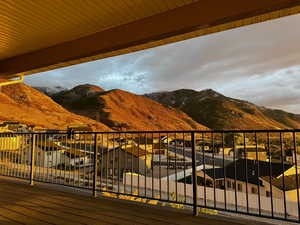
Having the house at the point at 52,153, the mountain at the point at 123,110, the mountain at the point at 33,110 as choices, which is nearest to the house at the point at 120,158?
the house at the point at 52,153

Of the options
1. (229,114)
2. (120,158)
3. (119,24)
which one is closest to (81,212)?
(119,24)

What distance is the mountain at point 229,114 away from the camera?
180 feet

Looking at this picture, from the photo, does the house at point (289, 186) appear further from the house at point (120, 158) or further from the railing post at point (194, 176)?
the railing post at point (194, 176)

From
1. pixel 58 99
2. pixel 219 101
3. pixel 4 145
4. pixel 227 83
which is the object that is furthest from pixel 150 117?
pixel 4 145

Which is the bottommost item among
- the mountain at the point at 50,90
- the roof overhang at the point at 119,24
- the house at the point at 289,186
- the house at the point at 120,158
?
the house at the point at 289,186

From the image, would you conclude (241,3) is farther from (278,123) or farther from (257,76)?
(257,76)

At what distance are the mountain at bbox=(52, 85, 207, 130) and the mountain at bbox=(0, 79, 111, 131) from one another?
29.3 feet

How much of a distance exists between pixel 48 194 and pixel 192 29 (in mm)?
3398

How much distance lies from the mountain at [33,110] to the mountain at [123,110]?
8.94 m

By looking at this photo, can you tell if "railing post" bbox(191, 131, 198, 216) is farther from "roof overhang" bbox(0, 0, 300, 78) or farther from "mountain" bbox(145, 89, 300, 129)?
"mountain" bbox(145, 89, 300, 129)

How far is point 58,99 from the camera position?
71.4 m

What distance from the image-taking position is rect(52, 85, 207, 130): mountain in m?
56.9

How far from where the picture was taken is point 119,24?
3119 mm

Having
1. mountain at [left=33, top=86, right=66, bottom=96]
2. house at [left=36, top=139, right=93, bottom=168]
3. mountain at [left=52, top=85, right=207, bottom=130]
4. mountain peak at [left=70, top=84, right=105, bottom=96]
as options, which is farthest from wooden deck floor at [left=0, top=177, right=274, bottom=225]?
mountain at [left=33, top=86, right=66, bottom=96]
